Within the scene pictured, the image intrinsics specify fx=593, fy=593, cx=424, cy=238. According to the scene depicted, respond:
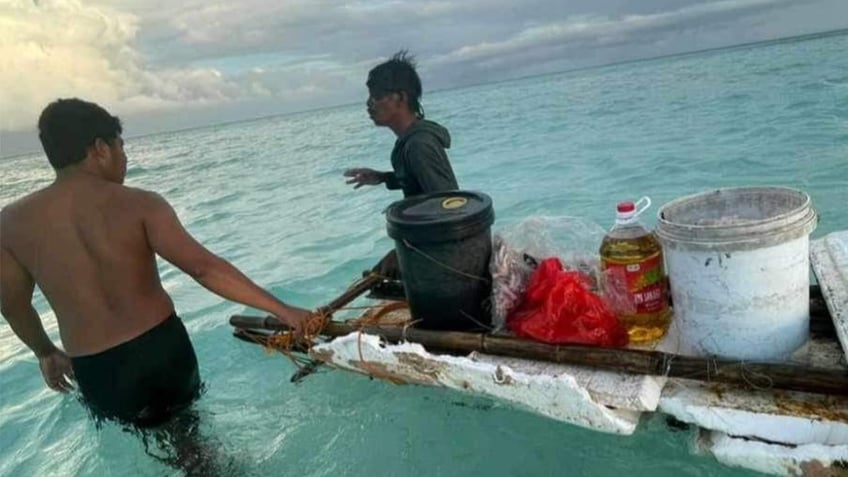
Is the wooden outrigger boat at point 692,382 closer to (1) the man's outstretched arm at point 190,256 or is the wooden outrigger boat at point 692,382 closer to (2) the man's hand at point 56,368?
(1) the man's outstretched arm at point 190,256

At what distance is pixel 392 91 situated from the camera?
4.33 m

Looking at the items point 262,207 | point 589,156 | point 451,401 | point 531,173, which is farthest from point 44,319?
point 589,156

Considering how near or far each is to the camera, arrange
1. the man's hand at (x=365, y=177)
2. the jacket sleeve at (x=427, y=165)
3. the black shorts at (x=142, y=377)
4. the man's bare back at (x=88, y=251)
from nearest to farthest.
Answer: the man's bare back at (x=88, y=251) → the black shorts at (x=142, y=377) → the jacket sleeve at (x=427, y=165) → the man's hand at (x=365, y=177)

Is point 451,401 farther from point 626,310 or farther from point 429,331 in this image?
point 626,310

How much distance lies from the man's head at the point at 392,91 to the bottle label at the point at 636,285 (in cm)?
211

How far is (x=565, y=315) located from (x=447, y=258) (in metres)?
0.68

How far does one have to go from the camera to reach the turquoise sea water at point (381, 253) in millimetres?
3438

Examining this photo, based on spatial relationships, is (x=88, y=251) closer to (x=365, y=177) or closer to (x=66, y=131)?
(x=66, y=131)

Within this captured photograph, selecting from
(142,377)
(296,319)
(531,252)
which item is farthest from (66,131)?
(531,252)

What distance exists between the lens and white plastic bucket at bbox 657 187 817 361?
2.21m

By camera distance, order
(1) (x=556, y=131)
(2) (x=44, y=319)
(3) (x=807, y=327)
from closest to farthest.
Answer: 1. (3) (x=807, y=327)
2. (2) (x=44, y=319)
3. (1) (x=556, y=131)

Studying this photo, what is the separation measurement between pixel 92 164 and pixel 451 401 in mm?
2417

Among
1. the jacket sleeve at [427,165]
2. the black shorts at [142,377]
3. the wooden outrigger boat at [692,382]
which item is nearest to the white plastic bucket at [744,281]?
the wooden outrigger boat at [692,382]

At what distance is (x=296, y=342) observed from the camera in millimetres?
3600
